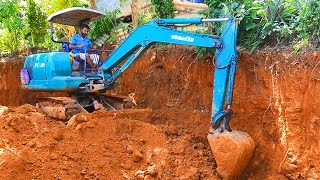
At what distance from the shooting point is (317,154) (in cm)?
643

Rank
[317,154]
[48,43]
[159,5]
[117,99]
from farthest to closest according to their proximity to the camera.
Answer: [48,43]
[159,5]
[117,99]
[317,154]

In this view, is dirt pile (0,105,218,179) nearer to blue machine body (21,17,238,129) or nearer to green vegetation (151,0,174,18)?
blue machine body (21,17,238,129)

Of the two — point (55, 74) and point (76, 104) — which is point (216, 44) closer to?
point (76, 104)

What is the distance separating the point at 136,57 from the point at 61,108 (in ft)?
6.06

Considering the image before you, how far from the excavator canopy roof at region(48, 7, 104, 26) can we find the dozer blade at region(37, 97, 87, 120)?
176cm

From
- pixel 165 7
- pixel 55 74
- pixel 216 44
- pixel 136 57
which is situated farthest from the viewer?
pixel 165 7

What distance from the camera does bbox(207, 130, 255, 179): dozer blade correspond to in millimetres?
6406

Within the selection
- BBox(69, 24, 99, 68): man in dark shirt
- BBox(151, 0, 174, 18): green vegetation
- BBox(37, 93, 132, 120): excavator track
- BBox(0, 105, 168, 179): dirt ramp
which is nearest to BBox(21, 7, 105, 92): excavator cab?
BBox(69, 24, 99, 68): man in dark shirt

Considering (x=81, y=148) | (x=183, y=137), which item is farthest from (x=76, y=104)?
(x=183, y=137)

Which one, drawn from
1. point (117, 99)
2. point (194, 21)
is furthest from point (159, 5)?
point (194, 21)

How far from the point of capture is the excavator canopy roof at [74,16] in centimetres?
848

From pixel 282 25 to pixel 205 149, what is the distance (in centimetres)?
277

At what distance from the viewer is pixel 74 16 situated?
8914 millimetres

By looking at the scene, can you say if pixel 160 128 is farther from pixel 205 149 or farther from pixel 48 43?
pixel 48 43
